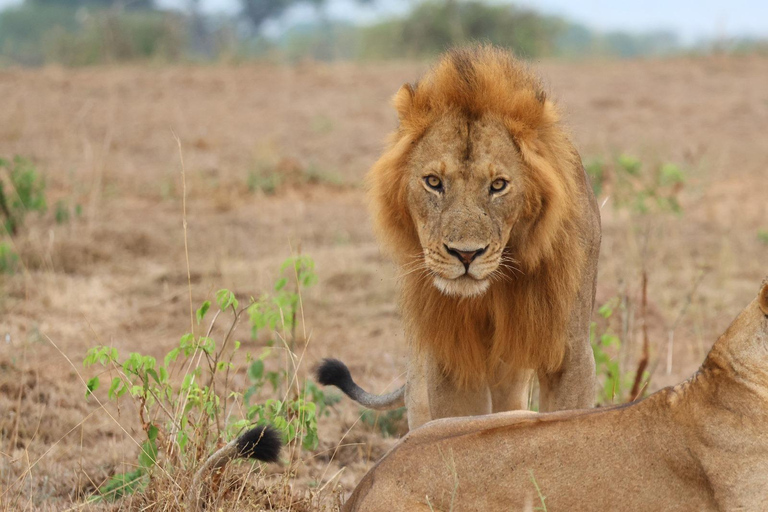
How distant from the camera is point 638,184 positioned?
32.7 ft

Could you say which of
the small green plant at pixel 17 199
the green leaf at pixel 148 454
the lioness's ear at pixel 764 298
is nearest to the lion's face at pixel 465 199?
the lioness's ear at pixel 764 298

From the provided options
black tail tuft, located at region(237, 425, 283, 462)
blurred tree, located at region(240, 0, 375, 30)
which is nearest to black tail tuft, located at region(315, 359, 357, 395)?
black tail tuft, located at region(237, 425, 283, 462)

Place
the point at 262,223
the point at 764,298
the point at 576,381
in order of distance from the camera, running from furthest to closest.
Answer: the point at 262,223 < the point at 576,381 < the point at 764,298

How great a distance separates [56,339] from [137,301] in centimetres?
120

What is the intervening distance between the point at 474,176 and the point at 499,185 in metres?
0.09

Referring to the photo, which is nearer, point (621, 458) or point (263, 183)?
point (621, 458)

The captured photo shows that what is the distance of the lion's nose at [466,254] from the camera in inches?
130

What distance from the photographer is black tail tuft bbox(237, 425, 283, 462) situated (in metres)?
3.03

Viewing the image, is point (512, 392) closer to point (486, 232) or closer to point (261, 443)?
point (486, 232)

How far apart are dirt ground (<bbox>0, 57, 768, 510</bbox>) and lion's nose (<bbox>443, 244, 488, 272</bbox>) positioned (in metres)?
0.91

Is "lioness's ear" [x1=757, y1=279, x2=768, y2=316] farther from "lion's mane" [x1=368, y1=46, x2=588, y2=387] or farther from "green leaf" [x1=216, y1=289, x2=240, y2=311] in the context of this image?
"green leaf" [x1=216, y1=289, x2=240, y2=311]

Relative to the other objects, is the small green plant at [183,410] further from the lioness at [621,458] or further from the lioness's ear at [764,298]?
the lioness's ear at [764,298]

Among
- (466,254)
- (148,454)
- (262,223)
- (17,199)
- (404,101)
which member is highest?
(404,101)

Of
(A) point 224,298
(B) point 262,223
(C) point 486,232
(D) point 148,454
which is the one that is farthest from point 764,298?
(B) point 262,223
